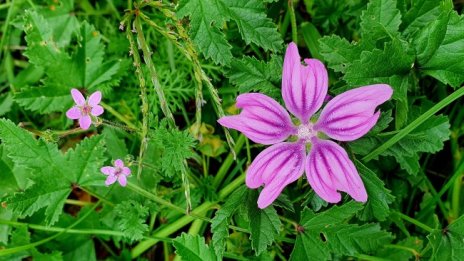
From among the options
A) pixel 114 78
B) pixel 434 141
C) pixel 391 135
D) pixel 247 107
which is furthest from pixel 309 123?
pixel 114 78

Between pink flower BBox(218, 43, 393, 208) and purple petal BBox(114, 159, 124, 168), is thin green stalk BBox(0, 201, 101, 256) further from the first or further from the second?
pink flower BBox(218, 43, 393, 208)

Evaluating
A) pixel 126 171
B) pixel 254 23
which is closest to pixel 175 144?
pixel 126 171

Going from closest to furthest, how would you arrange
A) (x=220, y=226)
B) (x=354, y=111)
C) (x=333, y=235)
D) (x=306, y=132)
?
(x=354, y=111) → (x=306, y=132) → (x=220, y=226) → (x=333, y=235)

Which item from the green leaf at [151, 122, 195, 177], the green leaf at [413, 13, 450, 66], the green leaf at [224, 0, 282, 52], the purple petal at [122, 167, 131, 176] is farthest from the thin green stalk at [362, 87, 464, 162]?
the purple petal at [122, 167, 131, 176]

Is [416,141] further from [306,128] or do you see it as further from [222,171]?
[222,171]

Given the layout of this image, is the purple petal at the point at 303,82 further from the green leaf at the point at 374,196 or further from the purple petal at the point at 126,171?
the purple petal at the point at 126,171
